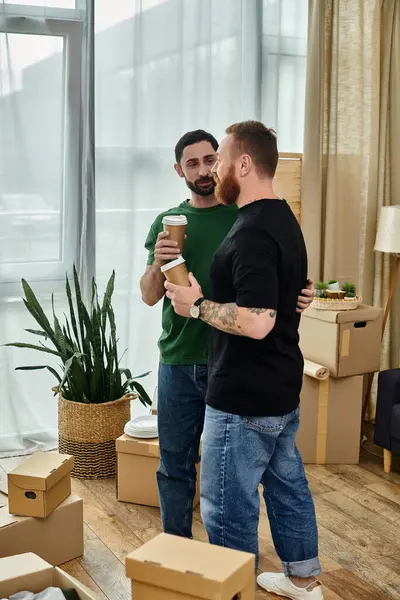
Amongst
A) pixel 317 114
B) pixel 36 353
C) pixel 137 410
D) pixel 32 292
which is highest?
pixel 317 114

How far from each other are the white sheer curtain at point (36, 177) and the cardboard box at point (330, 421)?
1.29m

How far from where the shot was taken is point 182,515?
9.27 ft

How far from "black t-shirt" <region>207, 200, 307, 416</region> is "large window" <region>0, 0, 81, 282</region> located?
191cm

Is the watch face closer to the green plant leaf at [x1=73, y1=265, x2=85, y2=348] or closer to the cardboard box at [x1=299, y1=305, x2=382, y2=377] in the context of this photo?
the green plant leaf at [x1=73, y1=265, x2=85, y2=348]

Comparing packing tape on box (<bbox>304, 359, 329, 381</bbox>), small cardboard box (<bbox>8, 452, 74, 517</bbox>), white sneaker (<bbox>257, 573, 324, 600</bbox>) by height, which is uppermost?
packing tape on box (<bbox>304, 359, 329, 381</bbox>)

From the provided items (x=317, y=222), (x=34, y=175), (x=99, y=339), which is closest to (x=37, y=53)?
(x=34, y=175)

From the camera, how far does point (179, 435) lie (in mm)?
A: 2725

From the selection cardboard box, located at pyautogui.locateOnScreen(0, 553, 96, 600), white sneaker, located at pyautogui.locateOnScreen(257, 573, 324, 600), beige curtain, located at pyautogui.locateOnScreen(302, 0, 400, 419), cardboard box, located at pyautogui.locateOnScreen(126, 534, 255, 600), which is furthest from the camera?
beige curtain, located at pyautogui.locateOnScreen(302, 0, 400, 419)

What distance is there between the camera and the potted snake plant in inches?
146

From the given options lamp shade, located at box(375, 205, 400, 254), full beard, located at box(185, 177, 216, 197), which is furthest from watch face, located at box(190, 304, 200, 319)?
lamp shade, located at box(375, 205, 400, 254)

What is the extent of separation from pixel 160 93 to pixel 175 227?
1.92 meters

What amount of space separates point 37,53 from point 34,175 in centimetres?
58

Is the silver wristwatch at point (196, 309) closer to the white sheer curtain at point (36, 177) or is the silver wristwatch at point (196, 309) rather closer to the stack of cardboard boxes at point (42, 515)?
the stack of cardboard boxes at point (42, 515)

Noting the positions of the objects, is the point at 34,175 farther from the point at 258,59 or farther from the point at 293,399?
the point at 293,399
